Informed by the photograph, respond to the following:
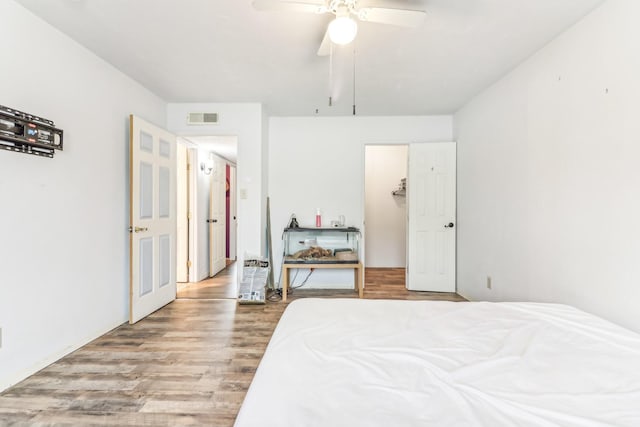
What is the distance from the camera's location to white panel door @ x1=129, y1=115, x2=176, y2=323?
2908 mm

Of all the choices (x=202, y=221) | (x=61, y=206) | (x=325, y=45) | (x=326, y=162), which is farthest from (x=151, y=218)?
(x=325, y=45)

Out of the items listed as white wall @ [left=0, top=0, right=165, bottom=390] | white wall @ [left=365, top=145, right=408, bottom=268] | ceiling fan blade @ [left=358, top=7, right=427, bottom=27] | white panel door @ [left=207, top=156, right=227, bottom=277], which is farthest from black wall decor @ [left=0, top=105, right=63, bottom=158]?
white wall @ [left=365, top=145, right=408, bottom=268]

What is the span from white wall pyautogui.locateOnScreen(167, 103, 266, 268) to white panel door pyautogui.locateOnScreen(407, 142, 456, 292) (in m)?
2.01

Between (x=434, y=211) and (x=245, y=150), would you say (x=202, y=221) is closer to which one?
(x=245, y=150)

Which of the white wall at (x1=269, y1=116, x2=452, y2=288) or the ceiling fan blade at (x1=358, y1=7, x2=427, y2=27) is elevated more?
the ceiling fan blade at (x1=358, y1=7, x2=427, y2=27)

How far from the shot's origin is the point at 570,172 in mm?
2139

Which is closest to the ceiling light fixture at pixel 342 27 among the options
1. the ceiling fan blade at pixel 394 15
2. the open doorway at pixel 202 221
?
the ceiling fan blade at pixel 394 15

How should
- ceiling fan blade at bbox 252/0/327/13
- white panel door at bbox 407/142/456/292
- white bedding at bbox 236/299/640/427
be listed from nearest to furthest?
white bedding at bbox 236/299/640/427 < ceiling fan blade at bbox 252/0/327/13 < white panel door at bbox 407/142/456/292

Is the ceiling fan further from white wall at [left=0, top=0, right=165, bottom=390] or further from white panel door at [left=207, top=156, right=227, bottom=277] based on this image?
white panel door at [left=207, top=156, right=227, bottom=277]

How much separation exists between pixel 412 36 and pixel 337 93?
1.17 meters

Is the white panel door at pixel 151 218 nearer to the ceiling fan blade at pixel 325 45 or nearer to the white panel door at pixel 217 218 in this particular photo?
the white panel door at pixel 217 218

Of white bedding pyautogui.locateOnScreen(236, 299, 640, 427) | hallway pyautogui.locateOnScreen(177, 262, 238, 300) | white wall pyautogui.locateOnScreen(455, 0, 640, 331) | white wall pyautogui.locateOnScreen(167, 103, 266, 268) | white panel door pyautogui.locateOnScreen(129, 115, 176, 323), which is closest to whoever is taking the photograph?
white bedding pyautogui.locateOnScreen(236, 299, 640, 427)

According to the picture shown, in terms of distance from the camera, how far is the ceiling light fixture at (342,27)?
1667 mm

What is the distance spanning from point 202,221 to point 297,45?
3264mm
